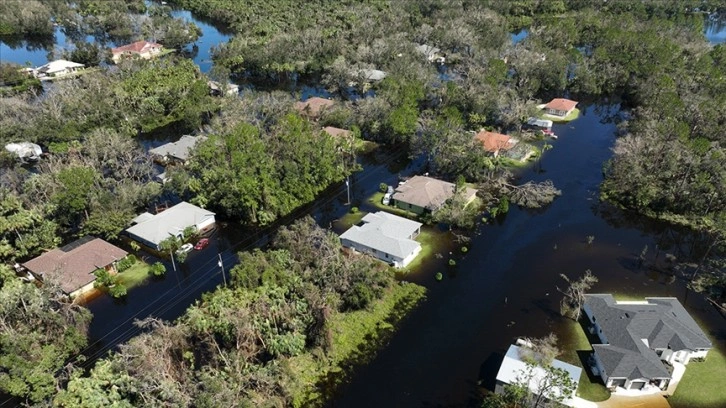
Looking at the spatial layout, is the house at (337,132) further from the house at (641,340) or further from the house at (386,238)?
the house at (641,340)

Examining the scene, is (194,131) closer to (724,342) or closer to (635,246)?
(635,246)

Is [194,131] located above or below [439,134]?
below

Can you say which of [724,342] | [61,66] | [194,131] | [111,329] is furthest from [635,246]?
[61,66]

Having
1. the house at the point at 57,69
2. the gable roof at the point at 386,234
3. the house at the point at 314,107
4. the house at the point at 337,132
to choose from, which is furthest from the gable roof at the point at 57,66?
the gable roof at the point at 386,234

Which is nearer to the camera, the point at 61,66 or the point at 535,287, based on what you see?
the point at 535,287

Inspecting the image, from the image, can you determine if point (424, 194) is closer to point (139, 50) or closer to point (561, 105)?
point (561, 105)

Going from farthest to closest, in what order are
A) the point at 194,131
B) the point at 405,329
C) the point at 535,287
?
1. the point at 194,131
2. the point at 535,287
3. the point at 405,329

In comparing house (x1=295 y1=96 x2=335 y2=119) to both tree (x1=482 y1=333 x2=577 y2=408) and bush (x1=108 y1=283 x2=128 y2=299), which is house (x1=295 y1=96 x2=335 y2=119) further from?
tree (x1=482 y1=333 x2=577 y2=408)
